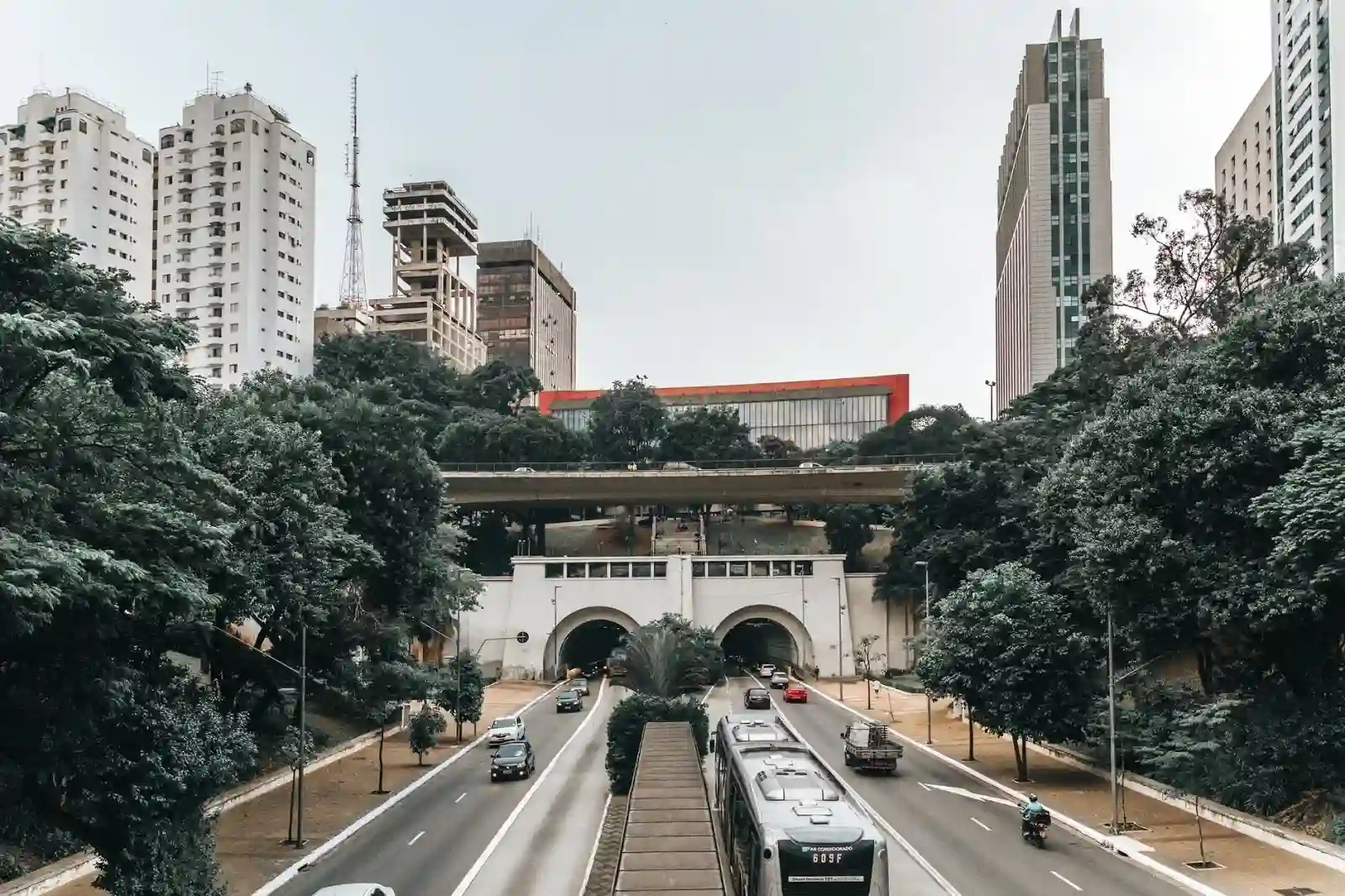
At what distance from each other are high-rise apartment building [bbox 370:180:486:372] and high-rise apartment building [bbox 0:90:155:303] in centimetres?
6365

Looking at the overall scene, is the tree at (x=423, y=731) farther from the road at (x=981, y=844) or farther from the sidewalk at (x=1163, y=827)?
the sidewalk at (x=1163, y=827)

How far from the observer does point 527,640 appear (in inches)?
3455

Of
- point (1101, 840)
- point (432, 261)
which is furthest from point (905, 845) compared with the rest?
point (432, 261)

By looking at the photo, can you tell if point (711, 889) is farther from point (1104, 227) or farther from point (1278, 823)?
point (1104, 227)

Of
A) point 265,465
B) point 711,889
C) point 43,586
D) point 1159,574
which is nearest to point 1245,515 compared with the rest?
point 1159,574

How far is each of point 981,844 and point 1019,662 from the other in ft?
32.0

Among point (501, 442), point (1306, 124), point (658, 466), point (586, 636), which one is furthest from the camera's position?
point (658, 466)

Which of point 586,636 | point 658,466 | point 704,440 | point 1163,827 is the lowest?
point 586,636

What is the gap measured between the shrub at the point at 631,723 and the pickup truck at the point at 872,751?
8.27 m

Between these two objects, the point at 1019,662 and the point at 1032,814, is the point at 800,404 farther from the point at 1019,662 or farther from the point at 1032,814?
the point at 1032,814

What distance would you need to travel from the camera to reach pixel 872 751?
3947 centimetres

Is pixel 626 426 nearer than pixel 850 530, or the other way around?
pixel 850 530

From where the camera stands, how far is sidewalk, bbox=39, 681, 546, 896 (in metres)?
25.5

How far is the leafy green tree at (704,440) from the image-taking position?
12162cm
